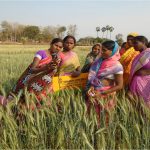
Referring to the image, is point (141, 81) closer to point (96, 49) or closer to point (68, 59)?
point (68, 59)

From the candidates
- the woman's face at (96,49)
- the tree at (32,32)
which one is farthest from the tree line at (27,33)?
the woman's face at (96,49)

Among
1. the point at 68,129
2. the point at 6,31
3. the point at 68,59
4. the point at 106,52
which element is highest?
the point at 6,31

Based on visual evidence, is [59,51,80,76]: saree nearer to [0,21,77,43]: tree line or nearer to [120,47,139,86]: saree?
[120,47,139,86]: saree

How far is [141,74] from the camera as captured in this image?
10.9ft

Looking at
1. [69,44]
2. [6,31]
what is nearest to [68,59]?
[69,44]

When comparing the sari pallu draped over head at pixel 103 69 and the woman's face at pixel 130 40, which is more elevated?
the woman's face at pixel 130 40

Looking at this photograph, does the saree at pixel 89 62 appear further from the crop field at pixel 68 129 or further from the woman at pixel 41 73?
the crop field at pixel 68 129

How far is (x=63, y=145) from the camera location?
7.83 feet

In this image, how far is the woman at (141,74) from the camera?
3.26 m

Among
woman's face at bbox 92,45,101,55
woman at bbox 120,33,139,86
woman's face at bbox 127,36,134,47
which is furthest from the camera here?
woman's face at bbox 92,45,101,55

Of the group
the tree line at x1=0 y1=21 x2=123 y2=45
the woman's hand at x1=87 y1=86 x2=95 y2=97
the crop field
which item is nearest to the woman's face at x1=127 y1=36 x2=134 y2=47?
the woman's hand at x1=87 y1=86 x2=95 y2=97

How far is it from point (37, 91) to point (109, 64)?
91cm

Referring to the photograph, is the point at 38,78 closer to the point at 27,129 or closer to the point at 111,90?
the point at 111,90

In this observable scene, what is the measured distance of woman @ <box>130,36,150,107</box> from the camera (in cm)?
326
